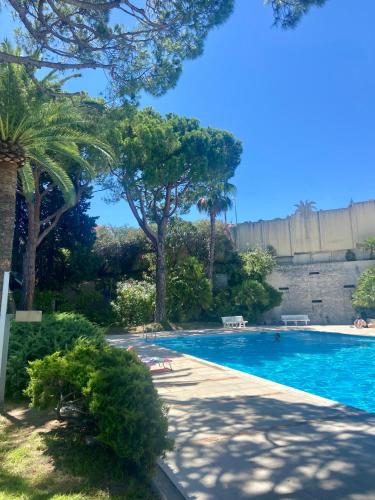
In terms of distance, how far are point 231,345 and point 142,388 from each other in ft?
43.9

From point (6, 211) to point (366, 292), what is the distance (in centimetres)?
1934

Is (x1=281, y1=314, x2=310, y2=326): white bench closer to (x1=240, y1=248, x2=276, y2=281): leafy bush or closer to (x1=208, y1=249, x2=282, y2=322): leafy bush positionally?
(x1=208, y1=249, x2=282, y2=322): leafy bush

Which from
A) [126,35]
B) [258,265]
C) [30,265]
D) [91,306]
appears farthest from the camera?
[258,265]

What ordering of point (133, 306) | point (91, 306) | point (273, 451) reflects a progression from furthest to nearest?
point (91, 306)
point (133, 306)
point (273, 451)

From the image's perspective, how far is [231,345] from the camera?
16156 millimetres

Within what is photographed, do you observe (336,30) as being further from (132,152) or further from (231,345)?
(231,345)

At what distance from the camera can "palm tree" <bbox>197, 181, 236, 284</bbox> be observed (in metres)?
23.9

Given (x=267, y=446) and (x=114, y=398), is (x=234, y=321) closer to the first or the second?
(x=267, y=446)

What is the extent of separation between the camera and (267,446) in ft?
13.0

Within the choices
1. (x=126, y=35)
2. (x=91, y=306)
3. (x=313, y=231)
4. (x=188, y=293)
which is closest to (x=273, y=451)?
(x=126, y=35)

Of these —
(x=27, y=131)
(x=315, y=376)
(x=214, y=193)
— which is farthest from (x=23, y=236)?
(x=315, y=376)

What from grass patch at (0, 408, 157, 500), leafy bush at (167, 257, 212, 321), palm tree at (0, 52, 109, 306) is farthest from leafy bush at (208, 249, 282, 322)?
grass patch at (0, 408, 157, 500)

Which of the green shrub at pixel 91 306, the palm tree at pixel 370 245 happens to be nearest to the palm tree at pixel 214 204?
the green shrub at pixel 91 306

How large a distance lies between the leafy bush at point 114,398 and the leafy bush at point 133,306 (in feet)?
53.5
